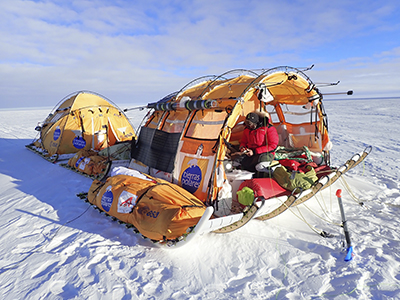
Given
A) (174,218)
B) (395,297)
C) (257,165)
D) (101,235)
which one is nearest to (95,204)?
(101,235)

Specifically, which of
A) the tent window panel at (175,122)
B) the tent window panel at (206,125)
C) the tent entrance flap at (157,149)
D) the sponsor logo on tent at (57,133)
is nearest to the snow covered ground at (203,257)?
the tent entrance flap at (157,149)

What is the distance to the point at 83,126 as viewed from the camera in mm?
10031

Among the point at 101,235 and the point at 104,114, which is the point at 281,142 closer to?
the point at 101,235

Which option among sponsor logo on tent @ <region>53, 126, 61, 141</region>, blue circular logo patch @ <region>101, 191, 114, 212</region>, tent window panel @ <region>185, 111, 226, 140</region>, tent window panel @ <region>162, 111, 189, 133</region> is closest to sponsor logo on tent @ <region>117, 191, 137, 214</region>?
blue circular logo patch @ <region>101, 191, 114, 212</region>

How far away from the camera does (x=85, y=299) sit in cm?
301

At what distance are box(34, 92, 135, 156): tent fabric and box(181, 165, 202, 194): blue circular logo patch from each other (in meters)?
5.84

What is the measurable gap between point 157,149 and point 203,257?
121 inches

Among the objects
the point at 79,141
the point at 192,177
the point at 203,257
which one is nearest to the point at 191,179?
the point at 192,177

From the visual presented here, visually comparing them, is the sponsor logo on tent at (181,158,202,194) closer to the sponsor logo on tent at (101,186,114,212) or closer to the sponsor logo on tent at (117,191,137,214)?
the sponsor logo on tent at (117,191,137,214)

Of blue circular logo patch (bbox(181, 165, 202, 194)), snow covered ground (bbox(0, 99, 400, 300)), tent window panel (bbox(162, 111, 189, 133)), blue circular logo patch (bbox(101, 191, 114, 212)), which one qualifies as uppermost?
tent window panel (bbox(162, 111, 189, 133))

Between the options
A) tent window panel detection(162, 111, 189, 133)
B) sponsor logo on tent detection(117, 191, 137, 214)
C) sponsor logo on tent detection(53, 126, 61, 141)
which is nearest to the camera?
sponsor logo on tent detection(117, 191, 137, 214)

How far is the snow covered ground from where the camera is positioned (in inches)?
126

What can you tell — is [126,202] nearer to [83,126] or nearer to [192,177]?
[192,177]

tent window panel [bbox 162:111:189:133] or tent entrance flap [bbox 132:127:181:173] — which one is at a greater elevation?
tent window panel [bbox 162:111:189:133]
